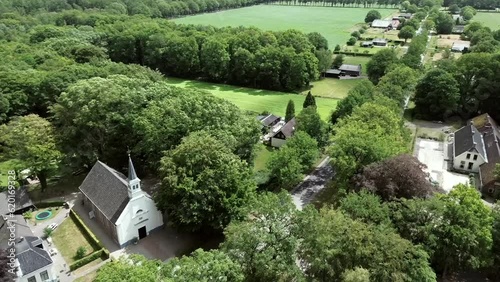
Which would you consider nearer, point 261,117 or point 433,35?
point 261,117

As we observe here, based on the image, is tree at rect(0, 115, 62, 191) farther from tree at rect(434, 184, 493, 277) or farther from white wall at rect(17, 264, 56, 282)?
tree at rect(434, 184, 493, 277)

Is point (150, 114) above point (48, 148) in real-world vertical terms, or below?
above

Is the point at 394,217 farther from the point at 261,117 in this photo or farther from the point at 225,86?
the point at 225,86

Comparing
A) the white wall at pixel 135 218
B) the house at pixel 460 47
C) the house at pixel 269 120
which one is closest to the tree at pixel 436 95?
the house at pixel 269 120

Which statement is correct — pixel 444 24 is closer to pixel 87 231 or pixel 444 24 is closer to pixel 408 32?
pixel 408 32

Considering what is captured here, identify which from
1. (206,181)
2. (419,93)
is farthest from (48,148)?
(419,93)

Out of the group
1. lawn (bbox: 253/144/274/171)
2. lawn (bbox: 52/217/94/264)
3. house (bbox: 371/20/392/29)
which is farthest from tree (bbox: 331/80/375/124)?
house (bbox: 371/20/392/29)

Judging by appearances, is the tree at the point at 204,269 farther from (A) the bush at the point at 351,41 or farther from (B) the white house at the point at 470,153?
(A) the bush at the point at 351,41
